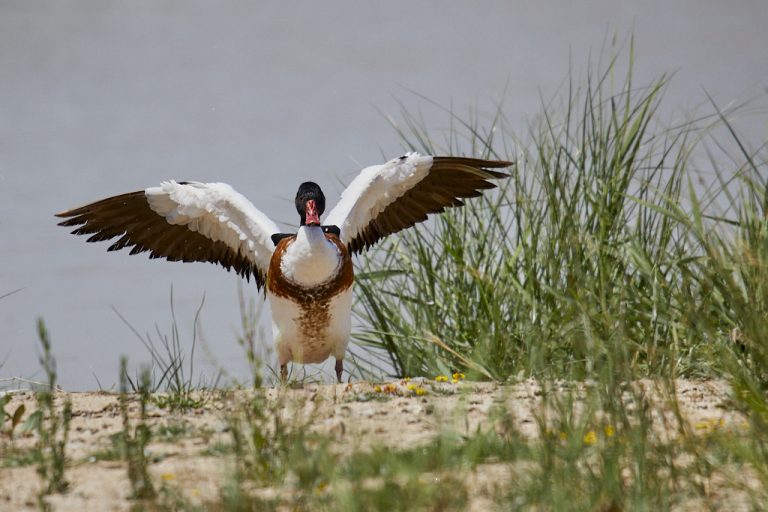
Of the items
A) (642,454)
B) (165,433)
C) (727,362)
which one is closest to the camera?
(642,454)

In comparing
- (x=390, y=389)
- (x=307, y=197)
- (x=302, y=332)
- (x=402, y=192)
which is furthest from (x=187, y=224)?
(x=390, y=389)

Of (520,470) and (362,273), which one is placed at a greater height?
(362,273)

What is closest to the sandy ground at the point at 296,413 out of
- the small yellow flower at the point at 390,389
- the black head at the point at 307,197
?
the small yellow flower at the point at 390,389

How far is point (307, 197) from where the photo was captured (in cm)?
701

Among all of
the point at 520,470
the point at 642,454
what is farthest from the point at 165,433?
the point at 642,454

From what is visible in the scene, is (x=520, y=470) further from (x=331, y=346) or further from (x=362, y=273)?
(x=362, y=273)

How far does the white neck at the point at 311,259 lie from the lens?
655 centimetres

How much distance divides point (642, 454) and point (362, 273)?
4768 millimetres

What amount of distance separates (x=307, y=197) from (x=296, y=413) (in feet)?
12.1

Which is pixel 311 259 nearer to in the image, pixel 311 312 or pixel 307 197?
pixel 311 312

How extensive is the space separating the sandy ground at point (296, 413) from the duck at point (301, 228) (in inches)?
50.7

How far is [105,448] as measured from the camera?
3854 millimetres

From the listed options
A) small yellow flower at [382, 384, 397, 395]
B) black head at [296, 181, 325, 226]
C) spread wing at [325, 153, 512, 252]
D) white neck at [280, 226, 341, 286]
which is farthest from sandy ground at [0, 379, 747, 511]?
spread wing at [325, 153, 512, 252]

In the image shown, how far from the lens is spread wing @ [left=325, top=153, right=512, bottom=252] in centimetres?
716
